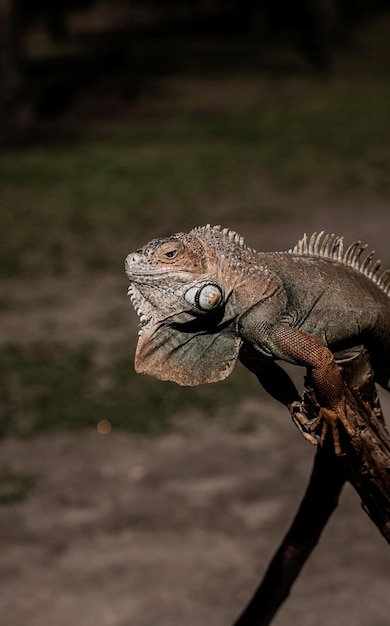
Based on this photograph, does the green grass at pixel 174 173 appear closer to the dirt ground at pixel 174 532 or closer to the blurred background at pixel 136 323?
the blurred background at pixel 136 323

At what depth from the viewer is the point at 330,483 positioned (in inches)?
144

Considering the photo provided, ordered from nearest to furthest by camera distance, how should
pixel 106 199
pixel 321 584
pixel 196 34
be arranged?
1. pixel 321 584
2. pixel 106 199
3. pixel 196 34

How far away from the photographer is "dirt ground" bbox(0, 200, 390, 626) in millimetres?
5438

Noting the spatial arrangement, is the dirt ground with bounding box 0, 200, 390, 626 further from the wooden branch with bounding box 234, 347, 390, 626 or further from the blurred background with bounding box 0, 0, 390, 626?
the wooden branch with bounding box 234, 347, 390, 626

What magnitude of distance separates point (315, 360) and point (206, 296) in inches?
14.2

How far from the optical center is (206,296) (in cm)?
284

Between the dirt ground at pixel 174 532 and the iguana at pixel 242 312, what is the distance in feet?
8.72

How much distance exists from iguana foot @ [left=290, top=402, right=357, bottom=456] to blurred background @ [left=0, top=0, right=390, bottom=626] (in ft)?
8.60

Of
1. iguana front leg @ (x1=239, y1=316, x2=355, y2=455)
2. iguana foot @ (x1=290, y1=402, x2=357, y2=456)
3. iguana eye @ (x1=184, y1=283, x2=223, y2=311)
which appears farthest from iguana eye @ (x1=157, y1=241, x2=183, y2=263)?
iguana foot @ (x1=290, y1=402, x2=357, y2=456)

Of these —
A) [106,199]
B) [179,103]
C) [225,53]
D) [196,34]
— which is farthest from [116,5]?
[106,199]

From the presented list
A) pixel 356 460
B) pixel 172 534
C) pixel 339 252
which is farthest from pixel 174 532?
pixel 339 252

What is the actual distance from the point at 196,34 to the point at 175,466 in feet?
93.3

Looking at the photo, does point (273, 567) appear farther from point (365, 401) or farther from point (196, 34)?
point (196, 34)

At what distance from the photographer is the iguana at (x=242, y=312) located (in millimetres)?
2879
